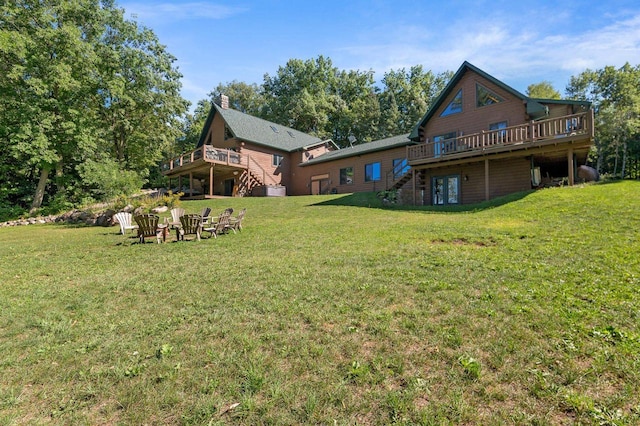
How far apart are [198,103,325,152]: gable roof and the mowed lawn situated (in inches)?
833

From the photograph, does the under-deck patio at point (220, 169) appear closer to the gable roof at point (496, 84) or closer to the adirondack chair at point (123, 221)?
the adirondack chair at point (123, 221)

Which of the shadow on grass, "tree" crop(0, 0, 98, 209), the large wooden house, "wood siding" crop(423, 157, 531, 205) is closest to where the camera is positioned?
the shadow on grass

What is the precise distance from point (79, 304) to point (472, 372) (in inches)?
214

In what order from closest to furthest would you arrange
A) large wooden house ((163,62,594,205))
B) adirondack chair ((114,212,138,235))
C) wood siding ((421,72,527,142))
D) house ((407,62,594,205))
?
adirondack chair ((114,212,138,235)) < house ((407,62,594,205)) < large wooden house ((163,62,594,205)) < wood siding ((421,72,527,142))

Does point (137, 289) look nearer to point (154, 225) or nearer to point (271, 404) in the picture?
point (271, 404)

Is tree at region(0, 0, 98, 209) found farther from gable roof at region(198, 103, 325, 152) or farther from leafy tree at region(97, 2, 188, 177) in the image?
gable roof at region(198, 103, 325, 152)

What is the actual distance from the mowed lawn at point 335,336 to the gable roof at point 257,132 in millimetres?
21161

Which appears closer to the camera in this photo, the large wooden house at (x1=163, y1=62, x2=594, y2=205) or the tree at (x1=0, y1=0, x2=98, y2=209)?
the large wooden house at (x1=163, y1=62, x2=594, y2=205)

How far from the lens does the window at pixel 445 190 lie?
59.1 feet

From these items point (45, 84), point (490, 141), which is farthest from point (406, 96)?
point (45, 84)

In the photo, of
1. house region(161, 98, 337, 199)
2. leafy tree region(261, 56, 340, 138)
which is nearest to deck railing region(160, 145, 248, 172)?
house region(161, 98, 337, 199)

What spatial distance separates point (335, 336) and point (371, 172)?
2080 centimetres

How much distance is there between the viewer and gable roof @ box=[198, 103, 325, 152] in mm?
27062

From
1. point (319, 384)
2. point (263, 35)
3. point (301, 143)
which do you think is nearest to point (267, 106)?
point (301, 143)
